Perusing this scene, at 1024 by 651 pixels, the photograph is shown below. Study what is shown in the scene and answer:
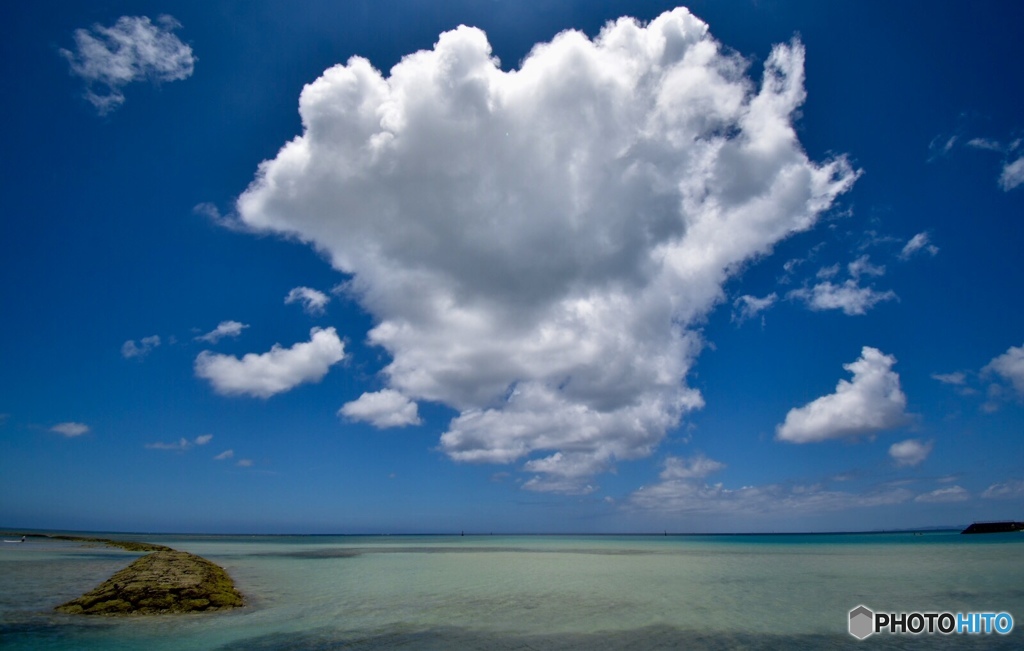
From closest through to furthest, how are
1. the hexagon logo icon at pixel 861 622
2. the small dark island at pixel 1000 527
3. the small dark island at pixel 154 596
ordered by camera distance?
the hexagon logo icon at pixel 861 622
the small dark island at pixel 154 596
the small dark island at pixel 1000 527

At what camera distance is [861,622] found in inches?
704

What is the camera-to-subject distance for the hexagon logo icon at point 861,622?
1602cm

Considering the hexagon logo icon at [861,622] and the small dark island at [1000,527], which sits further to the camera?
the small dark island at [1000,527]

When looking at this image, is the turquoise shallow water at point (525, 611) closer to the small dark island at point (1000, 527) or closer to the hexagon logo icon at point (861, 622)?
the hexagon logo icon at point (861, 622)

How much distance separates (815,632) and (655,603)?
640cm

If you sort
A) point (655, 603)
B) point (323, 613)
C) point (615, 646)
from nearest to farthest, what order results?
point (615, 646), point (323, 613), point (655, 603)

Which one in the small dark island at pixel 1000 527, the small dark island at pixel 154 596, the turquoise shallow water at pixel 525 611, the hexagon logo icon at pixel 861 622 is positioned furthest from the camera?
the small dark island at pixel 1000 527

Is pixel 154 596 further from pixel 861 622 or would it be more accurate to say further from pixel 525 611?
pixel 861 622

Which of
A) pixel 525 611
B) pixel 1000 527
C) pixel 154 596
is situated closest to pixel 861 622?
pixel 525 611

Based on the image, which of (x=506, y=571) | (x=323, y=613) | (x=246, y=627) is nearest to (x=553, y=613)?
(x=323, y=613)

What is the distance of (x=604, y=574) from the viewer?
34.1 metres

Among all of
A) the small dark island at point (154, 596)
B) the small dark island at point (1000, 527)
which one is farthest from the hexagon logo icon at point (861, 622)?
the small dark island at point (1000, 527)

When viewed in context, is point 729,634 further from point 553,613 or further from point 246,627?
point 246,627

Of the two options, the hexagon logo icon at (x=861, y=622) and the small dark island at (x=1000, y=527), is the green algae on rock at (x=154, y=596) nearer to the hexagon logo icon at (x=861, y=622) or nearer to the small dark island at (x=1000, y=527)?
the hexagon logo icon at (x=861, y=622)
